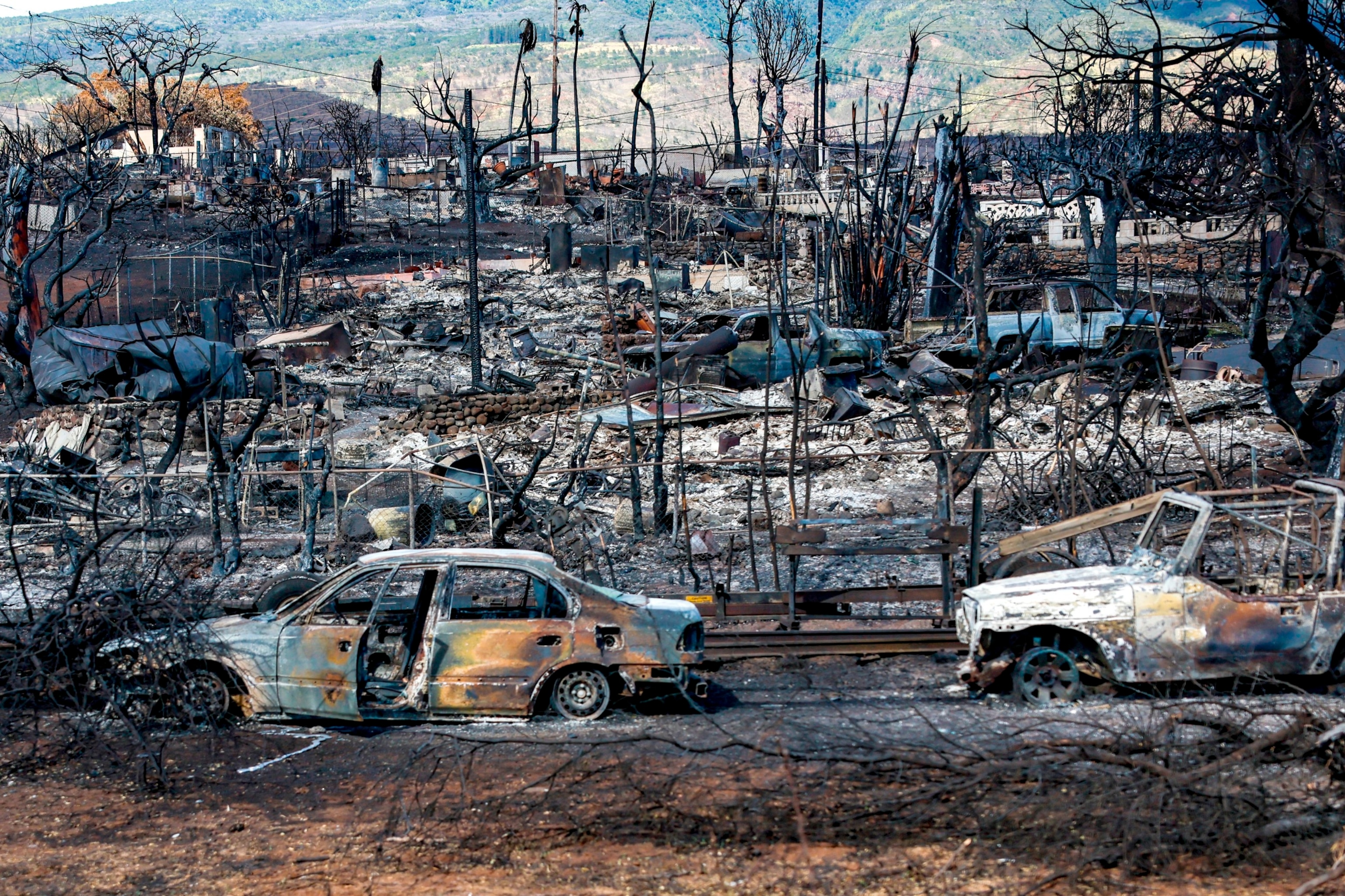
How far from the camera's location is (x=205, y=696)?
801 centimetres

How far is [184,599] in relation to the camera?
866 cm

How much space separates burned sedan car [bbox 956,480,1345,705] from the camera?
313 inches

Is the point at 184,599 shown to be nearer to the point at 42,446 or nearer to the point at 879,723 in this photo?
the point at 879,723

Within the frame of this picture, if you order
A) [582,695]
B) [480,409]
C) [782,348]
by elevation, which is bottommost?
[582,695]

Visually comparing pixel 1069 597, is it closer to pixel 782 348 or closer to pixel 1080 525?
pixel 1080 525

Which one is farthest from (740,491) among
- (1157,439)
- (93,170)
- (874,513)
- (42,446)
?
(93,170)

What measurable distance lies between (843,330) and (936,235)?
15.2 ft

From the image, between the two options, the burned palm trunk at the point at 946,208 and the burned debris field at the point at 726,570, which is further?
the burned palm trunk at the point at 946,208

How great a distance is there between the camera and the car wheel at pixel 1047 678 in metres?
8.16

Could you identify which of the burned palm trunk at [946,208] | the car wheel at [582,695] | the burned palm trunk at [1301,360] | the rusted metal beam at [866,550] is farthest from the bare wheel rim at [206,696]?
the burned palm trunk at [946,208]

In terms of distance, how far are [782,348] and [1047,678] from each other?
1297 cm

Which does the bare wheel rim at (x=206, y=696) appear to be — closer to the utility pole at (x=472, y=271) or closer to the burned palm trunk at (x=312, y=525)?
the burned palm trunk at (x=312, y=525)

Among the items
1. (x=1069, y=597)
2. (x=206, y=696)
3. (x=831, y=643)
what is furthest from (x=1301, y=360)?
(x=206, y=696)

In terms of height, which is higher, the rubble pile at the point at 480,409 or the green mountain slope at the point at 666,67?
the green mountain slope at the point at 666,67
